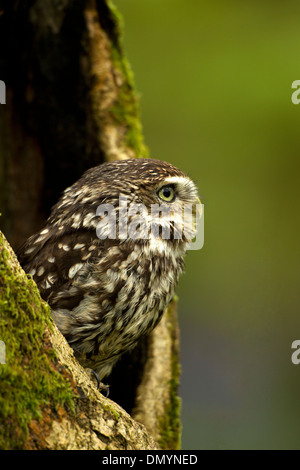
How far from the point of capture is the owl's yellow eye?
2988 millimetres

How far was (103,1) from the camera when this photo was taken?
3.58 meters

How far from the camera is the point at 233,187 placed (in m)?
7.47

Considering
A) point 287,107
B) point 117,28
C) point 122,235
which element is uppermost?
point 287,107

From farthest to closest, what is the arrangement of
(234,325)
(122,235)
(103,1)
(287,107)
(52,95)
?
(234,325) < (287,107) < (52,95) < (103,1) < (122,235)

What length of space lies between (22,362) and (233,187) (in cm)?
564

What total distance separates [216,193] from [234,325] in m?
1.75

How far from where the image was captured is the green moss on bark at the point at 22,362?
1985 mm

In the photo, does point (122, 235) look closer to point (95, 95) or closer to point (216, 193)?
point (95, 95)

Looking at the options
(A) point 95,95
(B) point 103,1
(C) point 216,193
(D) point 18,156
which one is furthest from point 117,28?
(C) point 216,193

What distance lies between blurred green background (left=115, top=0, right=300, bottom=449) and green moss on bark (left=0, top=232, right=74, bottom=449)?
15.3ft

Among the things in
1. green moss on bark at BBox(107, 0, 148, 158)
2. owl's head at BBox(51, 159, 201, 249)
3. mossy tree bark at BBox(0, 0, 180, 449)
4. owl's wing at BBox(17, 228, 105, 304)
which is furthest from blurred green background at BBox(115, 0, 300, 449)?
owl's wing at BBox(17, 228, 105, 304)

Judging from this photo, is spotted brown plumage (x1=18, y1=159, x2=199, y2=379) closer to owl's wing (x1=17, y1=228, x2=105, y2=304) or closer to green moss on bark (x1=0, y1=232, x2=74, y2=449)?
owl's wing (x1=17, y1=228, x2=105, y2=304)

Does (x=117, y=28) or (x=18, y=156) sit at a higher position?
(x=117, y=28)

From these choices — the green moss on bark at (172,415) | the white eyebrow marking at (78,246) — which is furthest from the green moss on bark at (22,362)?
the green moss on bark at (172,415)
